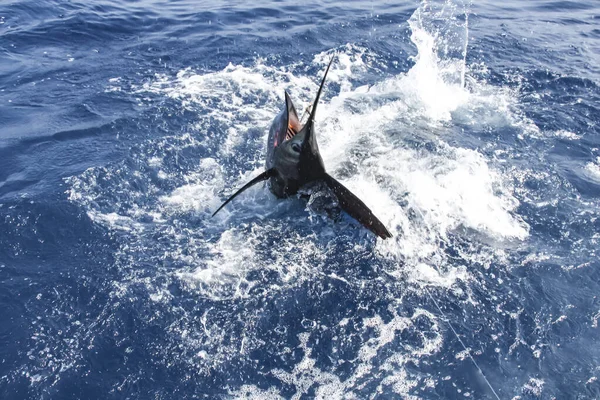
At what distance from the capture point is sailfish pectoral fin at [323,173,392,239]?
22.5ft

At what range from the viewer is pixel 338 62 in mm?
13828

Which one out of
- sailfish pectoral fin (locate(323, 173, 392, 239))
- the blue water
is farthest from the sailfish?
the blue water

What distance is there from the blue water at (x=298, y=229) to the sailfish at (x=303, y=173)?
20.6 inches

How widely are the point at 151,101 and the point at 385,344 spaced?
8.53m

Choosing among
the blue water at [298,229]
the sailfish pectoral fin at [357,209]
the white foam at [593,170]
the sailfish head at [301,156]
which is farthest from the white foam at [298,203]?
the white foam at [593,170]

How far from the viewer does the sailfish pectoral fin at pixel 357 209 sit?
270 inches

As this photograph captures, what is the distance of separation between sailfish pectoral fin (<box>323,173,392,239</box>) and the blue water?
48 cm

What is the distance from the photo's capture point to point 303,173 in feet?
23.9

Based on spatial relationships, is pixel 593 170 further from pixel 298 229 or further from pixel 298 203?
pixel 298 229

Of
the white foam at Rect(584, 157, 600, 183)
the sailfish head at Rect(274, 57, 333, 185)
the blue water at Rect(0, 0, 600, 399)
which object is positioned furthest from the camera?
the white foam at Rect(584, 157, 600, 183)

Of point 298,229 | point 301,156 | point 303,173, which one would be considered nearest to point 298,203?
point 298,229

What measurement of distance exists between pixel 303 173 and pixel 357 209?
104 cm

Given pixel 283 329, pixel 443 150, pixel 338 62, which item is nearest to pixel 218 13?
pixel 338 62

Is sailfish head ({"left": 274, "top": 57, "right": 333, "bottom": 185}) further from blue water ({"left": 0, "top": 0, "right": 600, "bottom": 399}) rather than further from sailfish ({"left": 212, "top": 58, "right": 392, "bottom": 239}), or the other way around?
blue water ({"left": 0, "top": 0, "right": 600, "bottom": 399})
